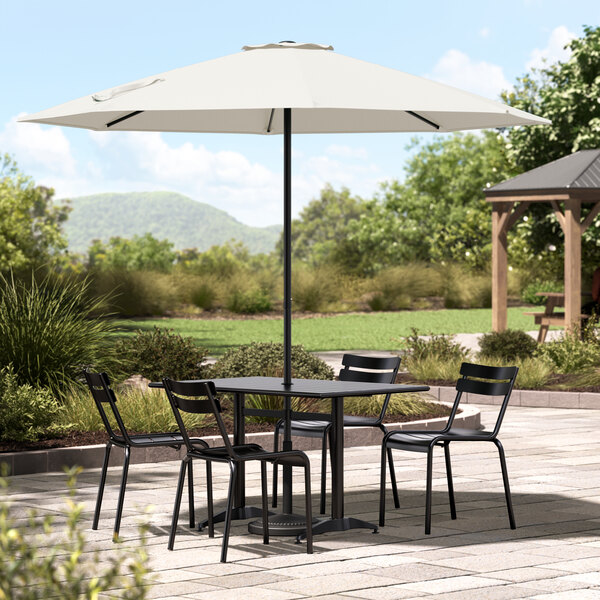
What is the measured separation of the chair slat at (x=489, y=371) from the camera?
6770 millimetres

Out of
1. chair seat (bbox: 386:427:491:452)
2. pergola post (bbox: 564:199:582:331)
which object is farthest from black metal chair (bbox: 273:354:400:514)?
pergola post (bbox: 564:199:582:331)

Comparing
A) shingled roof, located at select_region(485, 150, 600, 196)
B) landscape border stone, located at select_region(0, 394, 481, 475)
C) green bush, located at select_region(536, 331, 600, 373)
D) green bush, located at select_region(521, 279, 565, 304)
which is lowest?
landscape border stone, located at select_region(0, 394, 481, 475)

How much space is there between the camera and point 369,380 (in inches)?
302

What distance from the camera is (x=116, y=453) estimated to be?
8820mm

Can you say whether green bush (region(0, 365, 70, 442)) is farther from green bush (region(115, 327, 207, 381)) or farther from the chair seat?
the chair seat

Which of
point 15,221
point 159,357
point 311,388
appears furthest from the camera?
point 15,221

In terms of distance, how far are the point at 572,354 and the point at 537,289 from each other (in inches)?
831

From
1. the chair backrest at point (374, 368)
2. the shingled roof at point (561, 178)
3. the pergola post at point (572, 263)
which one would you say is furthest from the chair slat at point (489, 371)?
the shingled roof at point (561, 178)

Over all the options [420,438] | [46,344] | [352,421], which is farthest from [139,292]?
[420,438]

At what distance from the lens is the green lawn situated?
21.6 m

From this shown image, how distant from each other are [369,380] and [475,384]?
3.28 feet

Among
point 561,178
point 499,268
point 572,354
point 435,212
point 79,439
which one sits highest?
point 435,212

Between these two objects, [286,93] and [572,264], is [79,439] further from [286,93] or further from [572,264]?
[572,264]

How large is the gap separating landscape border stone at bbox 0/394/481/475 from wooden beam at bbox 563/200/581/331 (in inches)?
270
